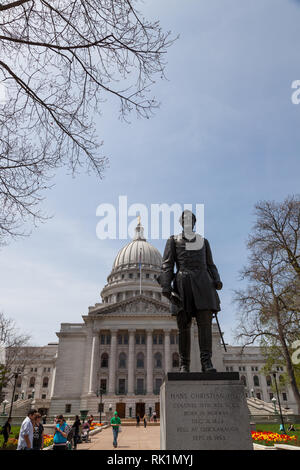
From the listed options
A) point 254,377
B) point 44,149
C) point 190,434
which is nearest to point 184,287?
point 190,434

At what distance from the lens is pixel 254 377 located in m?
81.2

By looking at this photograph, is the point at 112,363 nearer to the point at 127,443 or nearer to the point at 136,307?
the point at 136,307

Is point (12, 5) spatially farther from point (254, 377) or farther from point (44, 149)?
point (254, 377)

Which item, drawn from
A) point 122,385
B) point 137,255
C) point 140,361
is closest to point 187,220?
point 122,385

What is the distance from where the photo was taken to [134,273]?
94.2 metres

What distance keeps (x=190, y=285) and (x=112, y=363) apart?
63.0m

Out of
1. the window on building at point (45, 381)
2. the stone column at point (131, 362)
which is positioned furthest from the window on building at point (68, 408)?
the window on building at point (45, 381)

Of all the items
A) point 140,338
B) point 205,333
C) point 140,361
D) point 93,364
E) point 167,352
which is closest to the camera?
point 205,333

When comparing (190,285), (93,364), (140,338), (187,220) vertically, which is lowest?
(190,285)

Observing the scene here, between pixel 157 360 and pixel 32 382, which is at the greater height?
pixel 32 382

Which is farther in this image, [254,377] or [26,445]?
[254,377]

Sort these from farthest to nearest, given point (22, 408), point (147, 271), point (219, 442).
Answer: point (147, 271), point (22, 408), point (219, 442)

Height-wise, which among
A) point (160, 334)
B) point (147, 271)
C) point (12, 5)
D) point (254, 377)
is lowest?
point (12, 5)
